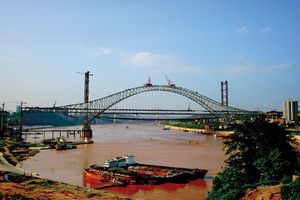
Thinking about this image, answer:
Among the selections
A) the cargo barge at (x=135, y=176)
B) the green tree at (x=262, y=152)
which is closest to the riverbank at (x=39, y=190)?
the cargo barge at (x=135, y=176)

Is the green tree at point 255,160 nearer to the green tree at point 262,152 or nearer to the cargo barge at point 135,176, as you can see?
the green tree at point 262,152

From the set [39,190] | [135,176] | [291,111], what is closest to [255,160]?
[135,176]

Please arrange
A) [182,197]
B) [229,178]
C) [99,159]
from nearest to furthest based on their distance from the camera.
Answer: [229,178] < [182,197] < [99,159]

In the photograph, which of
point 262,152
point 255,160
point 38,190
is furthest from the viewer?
point 38,190

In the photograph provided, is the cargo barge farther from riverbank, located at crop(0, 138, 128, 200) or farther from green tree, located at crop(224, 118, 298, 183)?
green tree, located at crop(224, 118, 298, 183)

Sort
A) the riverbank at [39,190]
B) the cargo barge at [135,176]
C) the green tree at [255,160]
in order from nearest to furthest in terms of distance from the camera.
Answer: the green tree at [255,160]
the riverbank at [39,190]
the cargo barge at [135,176]

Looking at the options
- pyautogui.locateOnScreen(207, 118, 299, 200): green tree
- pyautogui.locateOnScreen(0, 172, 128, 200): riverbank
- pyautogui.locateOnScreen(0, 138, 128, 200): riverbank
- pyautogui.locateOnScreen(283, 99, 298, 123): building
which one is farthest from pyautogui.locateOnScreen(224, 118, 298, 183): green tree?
pyautogui.locateOnScreen(283, 99, 298, 123): building

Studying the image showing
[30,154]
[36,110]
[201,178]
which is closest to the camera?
[201,178]

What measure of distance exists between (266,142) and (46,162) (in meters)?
29.4

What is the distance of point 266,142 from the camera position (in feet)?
69.9

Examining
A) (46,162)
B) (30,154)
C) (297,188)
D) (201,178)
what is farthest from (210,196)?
(30,154)

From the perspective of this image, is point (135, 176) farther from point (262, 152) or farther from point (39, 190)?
point (262, 152)

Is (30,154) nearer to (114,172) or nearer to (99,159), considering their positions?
(99,159)

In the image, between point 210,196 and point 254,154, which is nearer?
point 210,196
